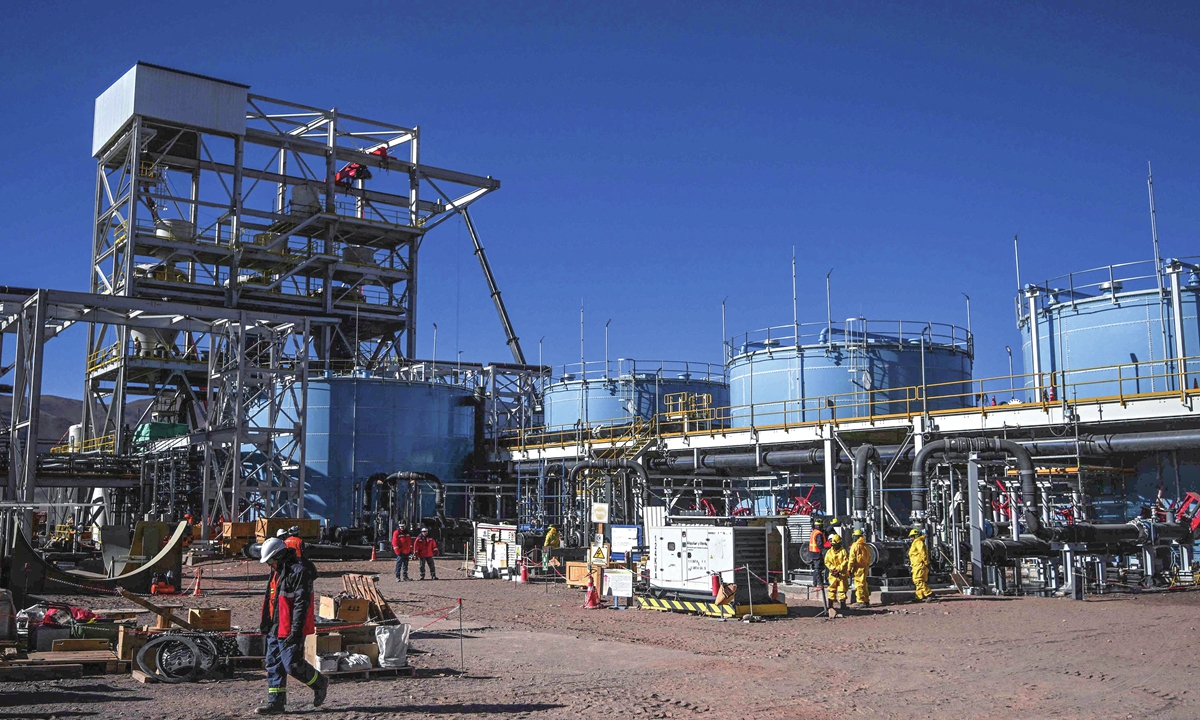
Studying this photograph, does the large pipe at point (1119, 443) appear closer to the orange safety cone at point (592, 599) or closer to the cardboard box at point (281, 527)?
the orange safety cone at point (592, 599)

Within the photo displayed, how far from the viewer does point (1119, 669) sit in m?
11.8

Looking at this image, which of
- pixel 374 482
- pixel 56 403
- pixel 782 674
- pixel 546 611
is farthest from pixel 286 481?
pixel 56 403

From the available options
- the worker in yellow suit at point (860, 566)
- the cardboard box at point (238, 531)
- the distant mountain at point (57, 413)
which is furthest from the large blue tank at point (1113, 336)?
the distant mountain at point (57, 413)

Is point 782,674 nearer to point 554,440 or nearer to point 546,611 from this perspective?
point 546,611

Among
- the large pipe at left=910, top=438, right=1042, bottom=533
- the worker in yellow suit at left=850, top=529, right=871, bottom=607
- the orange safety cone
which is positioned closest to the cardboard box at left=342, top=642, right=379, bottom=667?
the orange safety cone

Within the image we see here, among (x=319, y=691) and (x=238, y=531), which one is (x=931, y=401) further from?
(x=319, y=691)

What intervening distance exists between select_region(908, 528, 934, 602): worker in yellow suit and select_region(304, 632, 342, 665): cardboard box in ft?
40.1

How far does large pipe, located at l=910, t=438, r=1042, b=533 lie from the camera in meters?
22.4

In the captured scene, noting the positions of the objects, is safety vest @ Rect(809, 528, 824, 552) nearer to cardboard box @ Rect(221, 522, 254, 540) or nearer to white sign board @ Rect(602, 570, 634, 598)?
white sign board @ Rect(602, 570, 634, 598)

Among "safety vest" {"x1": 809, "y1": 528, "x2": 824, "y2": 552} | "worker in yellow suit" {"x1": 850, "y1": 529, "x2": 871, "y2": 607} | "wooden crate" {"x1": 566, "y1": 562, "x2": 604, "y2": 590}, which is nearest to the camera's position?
"worker in yellow suit" {"x1": 850, "y1": 529, "x2": 871, "y2": 607}

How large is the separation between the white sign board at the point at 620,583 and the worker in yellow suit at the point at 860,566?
13.2ft

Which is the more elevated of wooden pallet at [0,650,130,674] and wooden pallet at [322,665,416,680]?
wooden pallet at [0,650,130,674]

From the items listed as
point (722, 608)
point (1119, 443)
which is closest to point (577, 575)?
point (722, 608)

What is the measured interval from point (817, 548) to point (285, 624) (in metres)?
12.8
